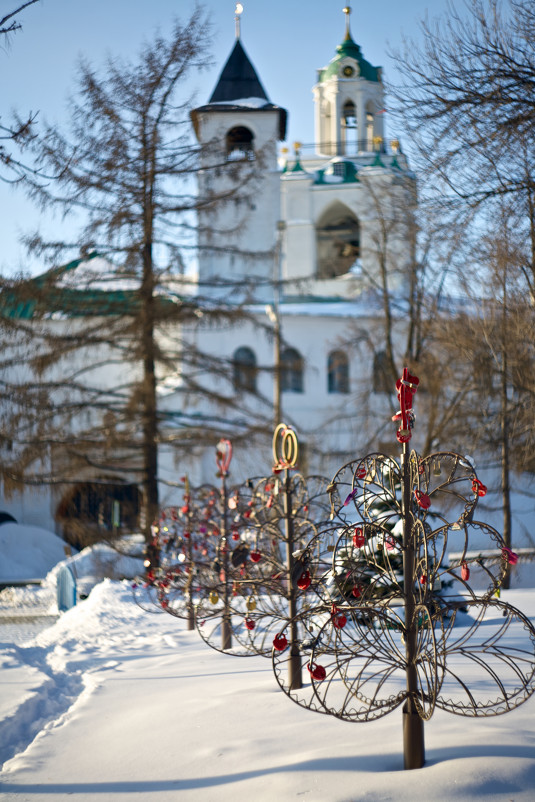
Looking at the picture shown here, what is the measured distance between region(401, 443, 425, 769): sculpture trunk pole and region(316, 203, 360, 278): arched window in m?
35.0

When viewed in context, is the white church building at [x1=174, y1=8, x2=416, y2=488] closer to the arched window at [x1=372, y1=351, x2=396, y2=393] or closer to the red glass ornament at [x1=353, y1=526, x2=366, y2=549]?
the arched window at [x1=372, y1=351, x2=396, y2=393]

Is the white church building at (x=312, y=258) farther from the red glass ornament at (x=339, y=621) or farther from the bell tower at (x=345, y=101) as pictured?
the red glass ornament at (x=339, y=621)

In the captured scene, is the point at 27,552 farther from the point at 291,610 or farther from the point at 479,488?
the point at 479,488

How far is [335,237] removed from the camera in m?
40.5

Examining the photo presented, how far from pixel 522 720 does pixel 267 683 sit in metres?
2.62

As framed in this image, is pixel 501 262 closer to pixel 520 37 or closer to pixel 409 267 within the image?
pixel 520 37

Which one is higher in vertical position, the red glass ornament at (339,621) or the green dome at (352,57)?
the green dome at (352,57)

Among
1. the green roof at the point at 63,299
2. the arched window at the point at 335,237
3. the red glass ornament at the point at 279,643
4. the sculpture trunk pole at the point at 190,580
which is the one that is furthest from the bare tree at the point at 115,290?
the arched window at the point at 335,237

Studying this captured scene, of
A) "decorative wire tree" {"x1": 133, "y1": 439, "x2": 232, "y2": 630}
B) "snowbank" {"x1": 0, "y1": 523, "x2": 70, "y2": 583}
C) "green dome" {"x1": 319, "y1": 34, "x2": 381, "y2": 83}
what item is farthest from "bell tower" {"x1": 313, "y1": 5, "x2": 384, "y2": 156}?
"decorative wire tree" {"x1": 133, "y1": 439, "x2": 232, "y2": 630}

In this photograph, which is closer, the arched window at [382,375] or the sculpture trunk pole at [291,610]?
the sculpture trunk pole at [291,610]

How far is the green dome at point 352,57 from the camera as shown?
4010cm

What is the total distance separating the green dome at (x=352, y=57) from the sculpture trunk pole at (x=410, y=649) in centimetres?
3751

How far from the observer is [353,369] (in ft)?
107

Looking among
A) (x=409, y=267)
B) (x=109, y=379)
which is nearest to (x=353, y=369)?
(x=109, y=379)
